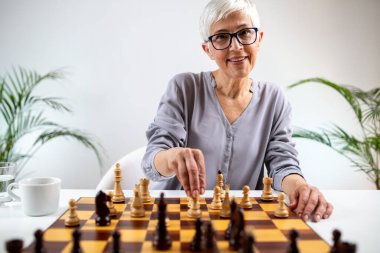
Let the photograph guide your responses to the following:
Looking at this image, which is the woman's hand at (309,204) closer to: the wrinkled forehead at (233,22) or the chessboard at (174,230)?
the chessboard at (174,230)

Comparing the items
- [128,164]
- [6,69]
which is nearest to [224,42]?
[128,164]

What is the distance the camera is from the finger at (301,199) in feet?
4.79

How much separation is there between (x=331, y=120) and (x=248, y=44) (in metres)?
2.20

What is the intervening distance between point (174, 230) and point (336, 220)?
0.61 m

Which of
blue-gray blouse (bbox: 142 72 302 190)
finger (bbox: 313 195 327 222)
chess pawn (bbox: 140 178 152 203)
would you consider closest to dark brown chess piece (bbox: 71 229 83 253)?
chess pawn (bbox: 140 178 152 203)

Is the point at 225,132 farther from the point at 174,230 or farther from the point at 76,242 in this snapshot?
the point at 76,242

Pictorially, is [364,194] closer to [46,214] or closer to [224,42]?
[224,42]

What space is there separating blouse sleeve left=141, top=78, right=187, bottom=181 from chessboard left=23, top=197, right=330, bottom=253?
1.03 ft

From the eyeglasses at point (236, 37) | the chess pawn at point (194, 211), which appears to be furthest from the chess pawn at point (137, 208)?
the eyeglasses at point (236, 37)

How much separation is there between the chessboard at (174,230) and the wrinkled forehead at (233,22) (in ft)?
2.75

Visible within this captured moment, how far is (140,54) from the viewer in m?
3.69

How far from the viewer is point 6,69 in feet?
12.1

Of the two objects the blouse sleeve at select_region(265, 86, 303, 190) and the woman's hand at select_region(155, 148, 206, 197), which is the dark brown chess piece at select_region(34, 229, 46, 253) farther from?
the blouse sleeve at select_region(265, 86, 303, 190)

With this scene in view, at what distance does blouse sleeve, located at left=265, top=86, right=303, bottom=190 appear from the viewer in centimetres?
191
